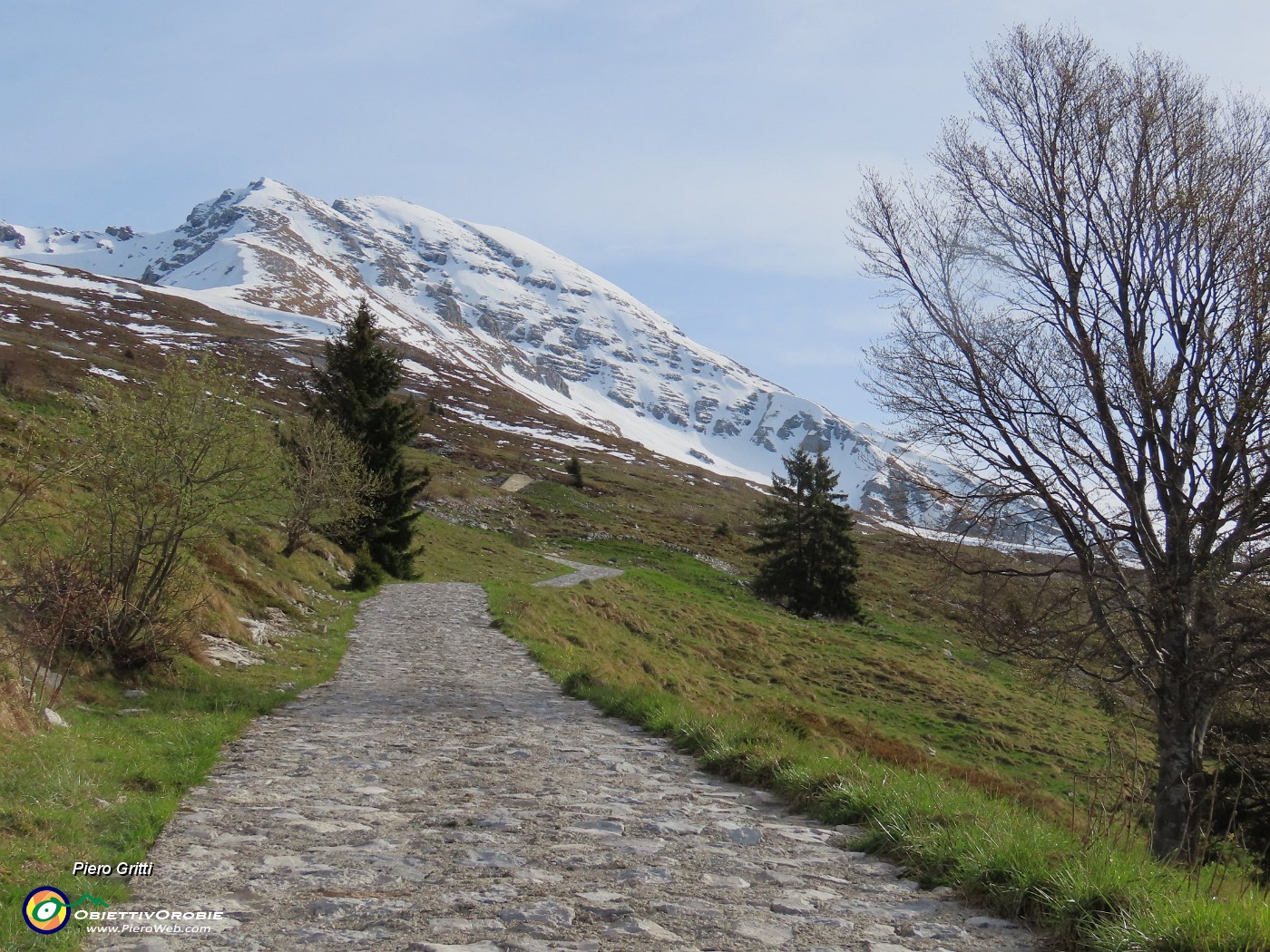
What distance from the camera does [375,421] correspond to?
32969 millimetres

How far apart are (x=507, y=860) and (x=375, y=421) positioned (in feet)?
96.1

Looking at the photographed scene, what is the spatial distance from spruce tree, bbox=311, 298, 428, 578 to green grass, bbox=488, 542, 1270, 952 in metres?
5.65

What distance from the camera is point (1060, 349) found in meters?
10.4

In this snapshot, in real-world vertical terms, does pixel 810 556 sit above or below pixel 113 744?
above

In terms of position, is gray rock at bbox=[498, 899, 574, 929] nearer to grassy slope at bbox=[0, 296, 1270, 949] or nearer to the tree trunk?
grassy slope at bbox=[0, 296, 1270, 949]

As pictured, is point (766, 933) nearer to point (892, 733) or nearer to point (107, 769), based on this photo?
point (107, 769)

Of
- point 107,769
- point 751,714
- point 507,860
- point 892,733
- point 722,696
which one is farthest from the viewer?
point 892,733

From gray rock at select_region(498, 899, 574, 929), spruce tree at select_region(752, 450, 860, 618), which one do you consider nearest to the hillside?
gray rock at select_region(498, 899, 574, 929)

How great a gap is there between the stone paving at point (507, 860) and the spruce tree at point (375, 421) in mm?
22815

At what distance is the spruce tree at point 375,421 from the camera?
3228cm

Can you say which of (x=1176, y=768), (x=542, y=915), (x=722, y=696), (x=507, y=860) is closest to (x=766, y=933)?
(x=542, y=915)

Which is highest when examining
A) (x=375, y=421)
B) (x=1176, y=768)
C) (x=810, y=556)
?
(x=375, y=421)

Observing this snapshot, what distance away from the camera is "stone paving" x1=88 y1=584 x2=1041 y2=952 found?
4.48 metres

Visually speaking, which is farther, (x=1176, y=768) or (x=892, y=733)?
(x=892, y=733)
